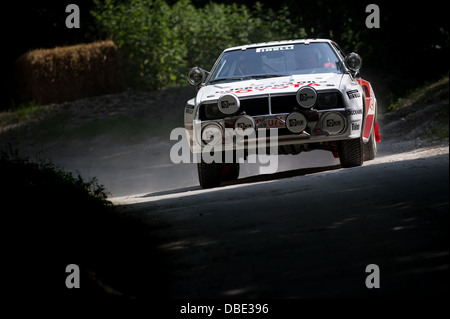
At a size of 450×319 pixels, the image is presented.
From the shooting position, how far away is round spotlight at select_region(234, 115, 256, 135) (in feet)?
32.4

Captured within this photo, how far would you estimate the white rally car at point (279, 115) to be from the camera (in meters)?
9.91

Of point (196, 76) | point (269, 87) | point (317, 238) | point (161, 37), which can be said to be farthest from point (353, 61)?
point (161, 37)

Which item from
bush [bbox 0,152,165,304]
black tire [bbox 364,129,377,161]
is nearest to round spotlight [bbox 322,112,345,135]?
black tire [bbox 364,129,377,161]

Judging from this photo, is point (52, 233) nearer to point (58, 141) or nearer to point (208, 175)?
point (208, 175)

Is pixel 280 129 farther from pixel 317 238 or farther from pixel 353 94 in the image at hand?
pixel 317 238

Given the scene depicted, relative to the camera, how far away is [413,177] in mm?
8359

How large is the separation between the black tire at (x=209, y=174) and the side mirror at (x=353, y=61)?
2.12 meters

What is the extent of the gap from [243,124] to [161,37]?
15.1 m

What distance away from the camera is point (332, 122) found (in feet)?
32.6

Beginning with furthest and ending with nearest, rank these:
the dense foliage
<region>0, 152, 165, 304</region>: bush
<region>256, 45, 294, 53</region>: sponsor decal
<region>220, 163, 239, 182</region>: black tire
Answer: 1. the dense foliage
2. <region>220, 163, 239, 182</region>: black tire
3. <region>256, 45, 294, 53</region>: sponsor decal
4. <region>0, 152, 165, 304</region>: bush

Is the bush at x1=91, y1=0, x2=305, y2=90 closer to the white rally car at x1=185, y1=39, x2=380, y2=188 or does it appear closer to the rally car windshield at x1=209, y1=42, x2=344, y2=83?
the rally car windshield at x1=209, y1=42, x2=344, y2=83

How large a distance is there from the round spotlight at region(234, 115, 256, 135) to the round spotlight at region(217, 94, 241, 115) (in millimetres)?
137

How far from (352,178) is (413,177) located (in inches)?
31.9

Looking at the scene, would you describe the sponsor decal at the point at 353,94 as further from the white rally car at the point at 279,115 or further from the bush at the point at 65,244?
the bush at the point at 65,244
